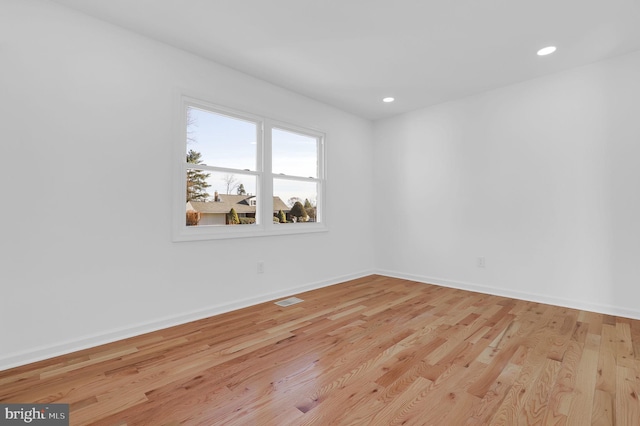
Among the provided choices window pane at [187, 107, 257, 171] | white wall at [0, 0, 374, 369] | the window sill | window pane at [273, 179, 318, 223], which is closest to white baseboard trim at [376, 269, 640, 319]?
the window sill

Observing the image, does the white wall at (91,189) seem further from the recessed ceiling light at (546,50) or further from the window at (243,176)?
the recessed ceiling light at (546,50)

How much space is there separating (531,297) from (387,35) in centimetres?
326

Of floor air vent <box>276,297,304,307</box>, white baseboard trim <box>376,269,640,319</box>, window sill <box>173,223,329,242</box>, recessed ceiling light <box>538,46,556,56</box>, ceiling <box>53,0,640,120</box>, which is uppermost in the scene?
ceiling <box>53,0,640,120</box>

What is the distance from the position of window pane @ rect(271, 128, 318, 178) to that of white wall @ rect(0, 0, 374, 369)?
29.8 inches

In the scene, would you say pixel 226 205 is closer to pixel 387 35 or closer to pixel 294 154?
pixel 294 154

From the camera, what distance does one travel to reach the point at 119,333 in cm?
250

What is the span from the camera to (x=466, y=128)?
4121 millimetres

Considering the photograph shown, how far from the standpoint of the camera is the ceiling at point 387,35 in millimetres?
2354

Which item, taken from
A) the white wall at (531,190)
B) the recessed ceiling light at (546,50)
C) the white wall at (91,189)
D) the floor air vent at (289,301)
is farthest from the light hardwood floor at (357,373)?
the recessed ceiling light at (546,50)

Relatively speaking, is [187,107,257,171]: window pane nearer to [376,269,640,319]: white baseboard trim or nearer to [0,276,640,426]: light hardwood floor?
[0,276,640,426]: light hardwood floor

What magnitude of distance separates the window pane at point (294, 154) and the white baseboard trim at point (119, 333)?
156 centimetres

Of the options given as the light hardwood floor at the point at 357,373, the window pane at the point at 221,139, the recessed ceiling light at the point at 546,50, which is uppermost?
the recessed ceiling light at the point at 546,50

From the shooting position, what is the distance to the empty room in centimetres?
183

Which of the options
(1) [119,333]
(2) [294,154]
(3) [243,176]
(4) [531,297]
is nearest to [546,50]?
(4) [531,297]
